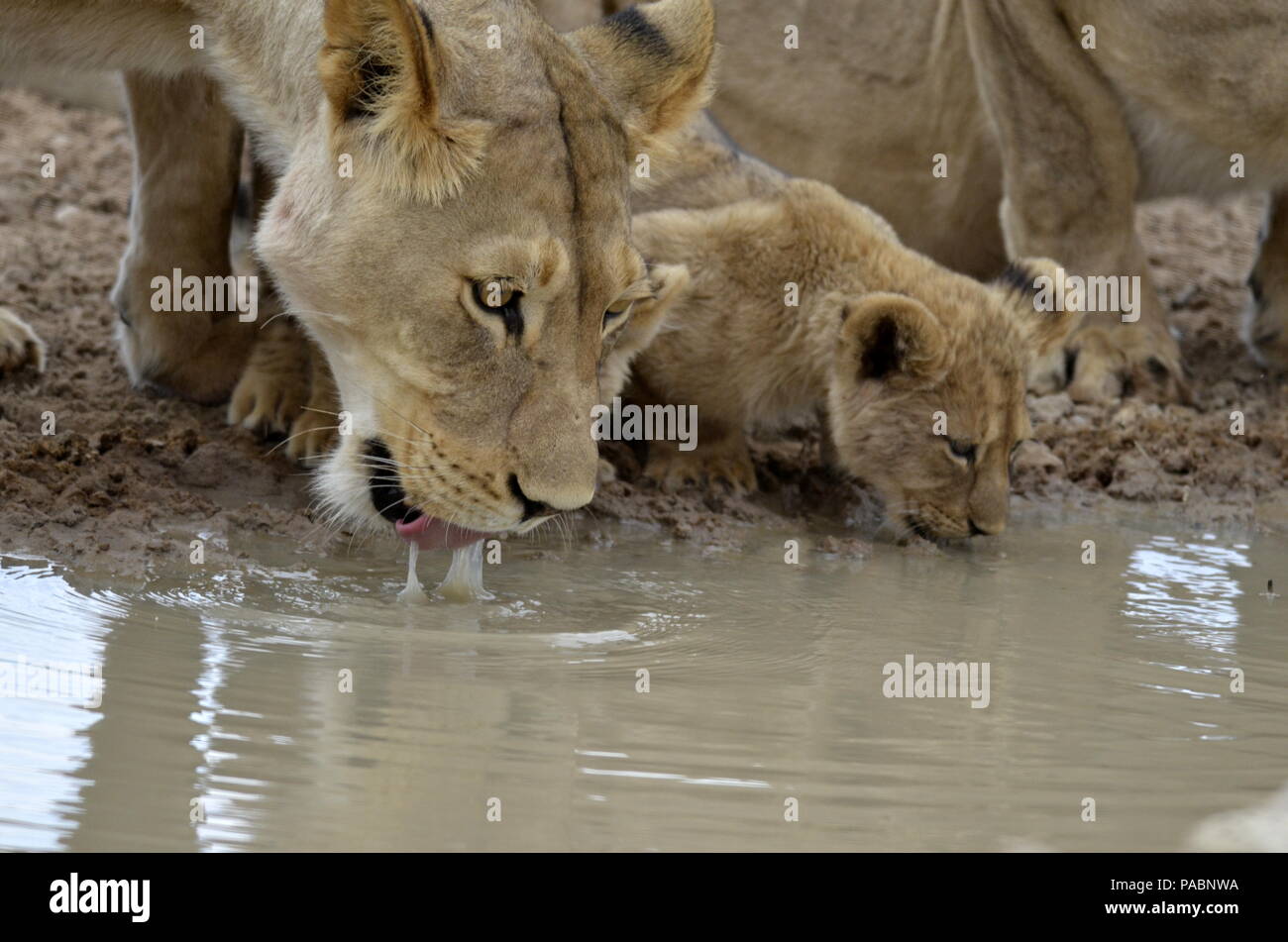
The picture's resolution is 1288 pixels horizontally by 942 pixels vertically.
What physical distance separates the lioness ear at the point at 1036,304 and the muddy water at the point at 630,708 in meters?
0.87

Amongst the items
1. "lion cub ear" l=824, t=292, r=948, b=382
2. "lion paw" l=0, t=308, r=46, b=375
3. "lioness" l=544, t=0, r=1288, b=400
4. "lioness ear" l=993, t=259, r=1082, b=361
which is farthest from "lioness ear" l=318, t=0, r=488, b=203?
"lioness" l=544, t=0, r=1288, b=400

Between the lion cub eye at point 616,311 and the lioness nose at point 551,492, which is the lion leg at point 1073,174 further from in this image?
the lioness nose at point 551,492

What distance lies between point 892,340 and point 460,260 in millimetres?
1779

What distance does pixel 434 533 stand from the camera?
3.96 meters

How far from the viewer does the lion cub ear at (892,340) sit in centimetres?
506

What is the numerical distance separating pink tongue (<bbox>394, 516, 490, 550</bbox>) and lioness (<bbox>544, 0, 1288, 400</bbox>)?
305 centimetres

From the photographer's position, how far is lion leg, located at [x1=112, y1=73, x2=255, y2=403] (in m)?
5.45

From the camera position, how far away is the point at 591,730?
323 centimetres

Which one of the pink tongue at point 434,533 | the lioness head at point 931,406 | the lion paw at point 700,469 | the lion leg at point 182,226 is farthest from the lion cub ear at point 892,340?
the lion leg at point 182,226

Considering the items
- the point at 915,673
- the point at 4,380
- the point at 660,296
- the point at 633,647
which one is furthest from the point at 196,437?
the point at 915,673
